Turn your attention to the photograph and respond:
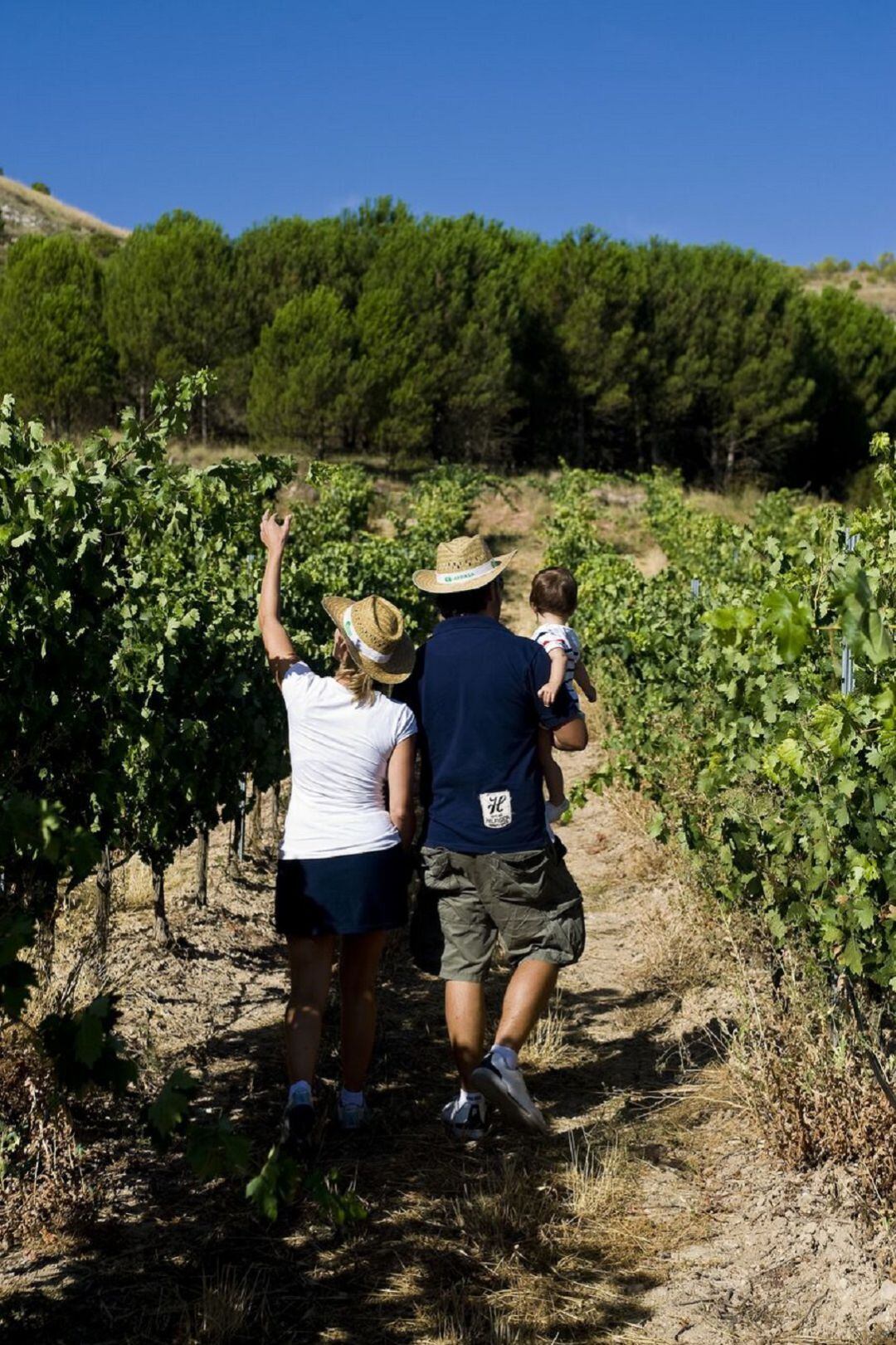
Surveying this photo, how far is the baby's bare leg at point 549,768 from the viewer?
346 cm

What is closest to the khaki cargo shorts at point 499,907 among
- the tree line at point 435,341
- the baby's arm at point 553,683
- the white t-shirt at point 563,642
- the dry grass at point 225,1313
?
the baby's arm at point 553,683

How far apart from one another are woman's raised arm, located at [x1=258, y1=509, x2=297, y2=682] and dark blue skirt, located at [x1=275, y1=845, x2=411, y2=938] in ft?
1.69

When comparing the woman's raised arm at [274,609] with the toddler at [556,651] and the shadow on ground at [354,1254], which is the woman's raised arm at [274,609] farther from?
the shadow on ground at [354,1254]

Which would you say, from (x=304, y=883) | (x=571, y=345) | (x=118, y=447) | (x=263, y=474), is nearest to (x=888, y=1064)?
(x=304, y=883)

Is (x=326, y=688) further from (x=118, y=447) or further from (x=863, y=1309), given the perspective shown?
(x=863, y=1309)

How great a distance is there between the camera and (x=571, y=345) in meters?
32.9

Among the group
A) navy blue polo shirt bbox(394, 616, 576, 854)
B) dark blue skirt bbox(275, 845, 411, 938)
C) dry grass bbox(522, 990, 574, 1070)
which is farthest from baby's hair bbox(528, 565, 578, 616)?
dry grass bbox(522, 990, 574, 1070)

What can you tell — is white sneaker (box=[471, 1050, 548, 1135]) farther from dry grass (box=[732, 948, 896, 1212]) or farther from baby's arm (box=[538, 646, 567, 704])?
baby's arm (box=[538, 646, 567, 704])

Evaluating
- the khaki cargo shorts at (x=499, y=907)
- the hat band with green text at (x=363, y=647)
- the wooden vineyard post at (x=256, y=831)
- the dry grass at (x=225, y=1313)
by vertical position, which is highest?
the hat band with green text at (x=363, y=647)

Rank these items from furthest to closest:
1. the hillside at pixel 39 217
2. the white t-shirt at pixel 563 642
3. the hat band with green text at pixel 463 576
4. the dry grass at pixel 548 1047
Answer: the hillside at pixel 39 217 → the dry grass at pixel 548 1047 → the white t-shirt at pixel 563 642 → the hat band with green text at pixel 463 576

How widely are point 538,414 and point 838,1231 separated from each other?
1262 inches

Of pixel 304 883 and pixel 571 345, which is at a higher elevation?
pixel 571 345

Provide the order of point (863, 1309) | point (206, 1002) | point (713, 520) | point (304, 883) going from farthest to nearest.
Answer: point (713, 520), point (206, 1002), point (304, 883), point (863, 1309)

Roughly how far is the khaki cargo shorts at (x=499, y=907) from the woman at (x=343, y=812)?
0.54 ft
